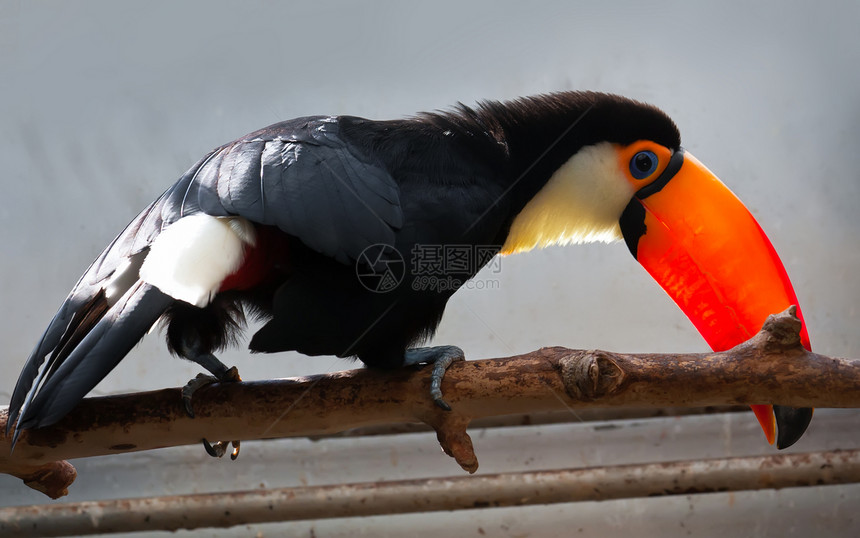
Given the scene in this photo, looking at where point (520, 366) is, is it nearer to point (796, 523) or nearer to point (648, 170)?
point (648, 170)

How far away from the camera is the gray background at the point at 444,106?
2.49m

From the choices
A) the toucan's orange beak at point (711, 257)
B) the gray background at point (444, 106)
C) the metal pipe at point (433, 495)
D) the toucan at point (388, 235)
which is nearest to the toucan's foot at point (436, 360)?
the toucan at point (388, 235)

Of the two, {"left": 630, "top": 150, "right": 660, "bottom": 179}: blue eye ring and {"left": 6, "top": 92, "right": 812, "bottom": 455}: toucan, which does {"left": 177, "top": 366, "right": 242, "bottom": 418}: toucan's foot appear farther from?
{"left": 630, "top": 150, "right": 660, "bottom": 179}: blue eye ring

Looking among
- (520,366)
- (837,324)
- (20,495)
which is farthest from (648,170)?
(20,495)

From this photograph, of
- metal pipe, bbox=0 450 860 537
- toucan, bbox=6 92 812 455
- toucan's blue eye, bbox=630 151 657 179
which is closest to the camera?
toucan, bbox=6 92 812 455

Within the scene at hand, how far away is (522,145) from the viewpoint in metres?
1.61

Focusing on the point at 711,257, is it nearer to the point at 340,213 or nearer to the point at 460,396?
the point at 460,396

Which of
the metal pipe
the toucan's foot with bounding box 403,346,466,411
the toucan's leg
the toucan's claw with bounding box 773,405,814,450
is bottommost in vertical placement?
the metal pipe

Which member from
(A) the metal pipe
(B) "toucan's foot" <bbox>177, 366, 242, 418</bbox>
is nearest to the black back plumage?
(B) "toucan's foot" <bbox>177, 366, 242, 418</bbox>

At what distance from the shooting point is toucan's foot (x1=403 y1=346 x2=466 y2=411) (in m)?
1.30

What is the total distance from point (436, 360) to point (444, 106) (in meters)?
1.34

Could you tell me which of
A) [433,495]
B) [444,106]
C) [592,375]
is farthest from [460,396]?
[444,106]

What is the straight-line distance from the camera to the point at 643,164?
165 centimetres

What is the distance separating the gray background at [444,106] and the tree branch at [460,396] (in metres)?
1.12
